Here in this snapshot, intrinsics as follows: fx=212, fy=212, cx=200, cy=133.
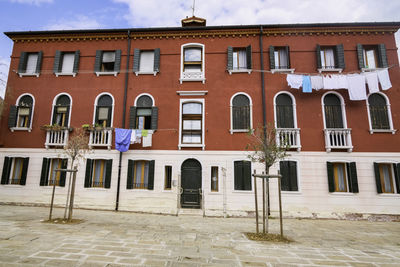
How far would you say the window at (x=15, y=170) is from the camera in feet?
40.9

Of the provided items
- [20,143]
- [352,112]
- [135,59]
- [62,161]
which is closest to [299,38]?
[352,112]

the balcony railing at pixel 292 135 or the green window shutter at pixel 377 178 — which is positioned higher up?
the balcony railing at pixel 292 135

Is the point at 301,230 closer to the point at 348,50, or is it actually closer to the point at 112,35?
the point at 348,50

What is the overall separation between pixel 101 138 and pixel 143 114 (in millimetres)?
2783

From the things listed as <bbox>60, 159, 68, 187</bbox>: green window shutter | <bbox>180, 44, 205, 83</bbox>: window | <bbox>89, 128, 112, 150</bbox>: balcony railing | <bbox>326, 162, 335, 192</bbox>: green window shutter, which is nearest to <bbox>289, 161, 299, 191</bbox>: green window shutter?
<bbox>326, 162, 335, 192</bbox>: green window shutter

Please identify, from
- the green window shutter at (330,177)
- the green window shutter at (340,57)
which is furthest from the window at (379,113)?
the green window shutter at (330,177)

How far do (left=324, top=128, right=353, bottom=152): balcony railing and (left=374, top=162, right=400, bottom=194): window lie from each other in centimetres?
174

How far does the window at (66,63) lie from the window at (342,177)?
53.4ft

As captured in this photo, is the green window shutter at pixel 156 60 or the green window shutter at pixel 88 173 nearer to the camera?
the green window shutter at pixel 88 173

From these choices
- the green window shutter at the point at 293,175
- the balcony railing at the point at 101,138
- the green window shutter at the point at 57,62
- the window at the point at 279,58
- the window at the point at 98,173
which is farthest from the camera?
the green window shutter at the point at 57,62

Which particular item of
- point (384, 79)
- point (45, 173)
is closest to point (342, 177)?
point (384, 79)

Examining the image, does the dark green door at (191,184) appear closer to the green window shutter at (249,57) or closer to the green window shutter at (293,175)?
the green window shutter at (293,175)

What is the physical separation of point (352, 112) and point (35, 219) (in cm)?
1657

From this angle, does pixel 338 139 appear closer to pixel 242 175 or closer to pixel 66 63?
pixel 242 175
